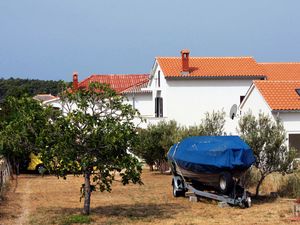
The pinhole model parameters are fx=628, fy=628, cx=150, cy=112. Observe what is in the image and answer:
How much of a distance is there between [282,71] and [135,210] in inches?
1338

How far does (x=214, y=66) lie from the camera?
50000mm

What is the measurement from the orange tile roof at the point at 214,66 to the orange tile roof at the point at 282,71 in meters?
1.63

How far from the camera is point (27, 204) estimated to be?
75.1ft

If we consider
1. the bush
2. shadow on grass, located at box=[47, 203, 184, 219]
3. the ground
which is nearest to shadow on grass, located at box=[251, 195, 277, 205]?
the ground

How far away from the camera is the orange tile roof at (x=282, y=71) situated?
5056 centimetres

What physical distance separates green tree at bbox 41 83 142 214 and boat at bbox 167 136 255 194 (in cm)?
400

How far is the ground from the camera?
1833 cm

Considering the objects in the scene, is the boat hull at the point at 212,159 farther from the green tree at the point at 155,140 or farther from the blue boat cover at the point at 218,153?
the green tree at the point at 155,140

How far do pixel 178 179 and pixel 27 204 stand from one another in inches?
238

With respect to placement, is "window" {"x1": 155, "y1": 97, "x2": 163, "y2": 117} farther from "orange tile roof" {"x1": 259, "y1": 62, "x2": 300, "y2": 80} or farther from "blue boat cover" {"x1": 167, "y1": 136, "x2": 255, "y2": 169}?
"blue boat cover" {"x1": 167, "y1": 136, "x2": 255, "y2": 169}

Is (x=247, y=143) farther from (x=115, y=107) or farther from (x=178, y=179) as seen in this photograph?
(x=115, y=107)

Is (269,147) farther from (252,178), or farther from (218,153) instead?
(252,178)

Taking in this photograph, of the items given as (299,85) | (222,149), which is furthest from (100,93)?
(299,85)

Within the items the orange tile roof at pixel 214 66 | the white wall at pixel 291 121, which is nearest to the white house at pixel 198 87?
the orange tile roof at pixel 214 66
